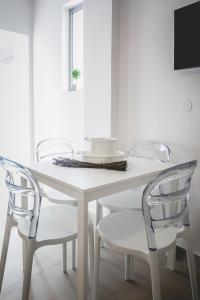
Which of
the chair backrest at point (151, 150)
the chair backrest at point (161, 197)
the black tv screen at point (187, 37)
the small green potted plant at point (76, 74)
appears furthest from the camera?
the small green potted plant at point (76, 74)

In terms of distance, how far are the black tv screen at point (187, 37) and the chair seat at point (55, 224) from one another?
1.17m

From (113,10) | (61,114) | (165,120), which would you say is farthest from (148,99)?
(61,114)

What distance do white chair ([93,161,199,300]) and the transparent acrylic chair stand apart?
165mm

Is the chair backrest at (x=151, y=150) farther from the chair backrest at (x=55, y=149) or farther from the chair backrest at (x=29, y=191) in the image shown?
the chair backrest at (x=29, y=191)

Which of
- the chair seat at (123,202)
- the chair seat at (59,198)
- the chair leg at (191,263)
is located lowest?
the chair leg at (191,263)

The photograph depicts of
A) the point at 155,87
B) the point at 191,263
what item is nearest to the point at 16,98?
the point at 155,87

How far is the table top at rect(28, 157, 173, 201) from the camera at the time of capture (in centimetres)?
109

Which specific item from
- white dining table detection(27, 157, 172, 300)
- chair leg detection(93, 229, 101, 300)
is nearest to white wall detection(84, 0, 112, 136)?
white dining table detection(27, 157, 172, 300)

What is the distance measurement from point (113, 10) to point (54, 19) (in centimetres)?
98

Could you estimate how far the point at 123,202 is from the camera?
1695mm

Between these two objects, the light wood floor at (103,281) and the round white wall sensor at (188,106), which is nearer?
the light wood floor at (103,281)

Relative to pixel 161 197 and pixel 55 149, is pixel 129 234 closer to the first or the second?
pixel 161 197

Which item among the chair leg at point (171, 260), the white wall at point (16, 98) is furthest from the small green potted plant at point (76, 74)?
the chair leg at point (171, 260)

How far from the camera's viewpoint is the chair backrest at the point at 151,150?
1928 millimetres
